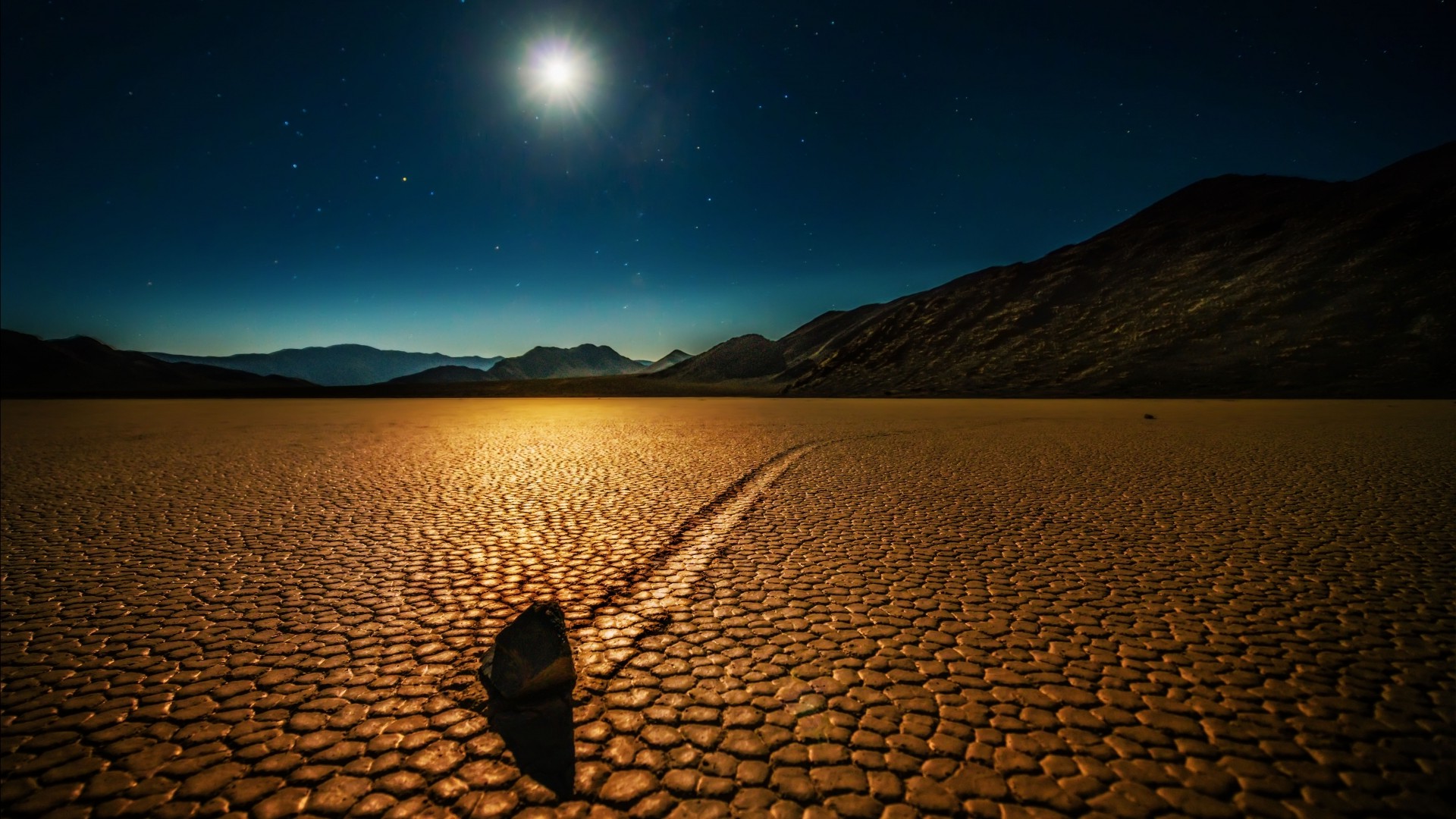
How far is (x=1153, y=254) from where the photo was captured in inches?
2463

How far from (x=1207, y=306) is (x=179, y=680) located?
2396 inches

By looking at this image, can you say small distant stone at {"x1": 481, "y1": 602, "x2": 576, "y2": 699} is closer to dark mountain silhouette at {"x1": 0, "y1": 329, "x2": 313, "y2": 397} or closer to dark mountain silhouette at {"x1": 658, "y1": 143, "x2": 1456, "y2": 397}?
dark mountain silhouette at {"x1": 658, "y1": 143, "x2": 1456, "y2": 397}

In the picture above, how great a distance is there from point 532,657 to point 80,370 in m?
143

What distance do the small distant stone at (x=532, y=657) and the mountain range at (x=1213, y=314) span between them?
4272cm

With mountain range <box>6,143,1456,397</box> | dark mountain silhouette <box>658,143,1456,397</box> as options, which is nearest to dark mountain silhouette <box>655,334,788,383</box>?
mountain range <box>6,143,1456,397</box>

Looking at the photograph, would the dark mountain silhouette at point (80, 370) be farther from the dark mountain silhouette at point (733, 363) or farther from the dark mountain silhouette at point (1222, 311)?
the dark mountain silhouette at point (1222, 311)

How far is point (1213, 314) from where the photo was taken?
45062 millimetres

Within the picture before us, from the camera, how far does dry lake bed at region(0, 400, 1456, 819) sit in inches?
80.5

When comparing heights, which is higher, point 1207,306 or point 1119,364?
point 1207,306

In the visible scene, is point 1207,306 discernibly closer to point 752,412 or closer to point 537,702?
point 752,412

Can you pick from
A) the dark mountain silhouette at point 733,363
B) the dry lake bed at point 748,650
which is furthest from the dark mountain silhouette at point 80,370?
the dry lake bed at point 748,650

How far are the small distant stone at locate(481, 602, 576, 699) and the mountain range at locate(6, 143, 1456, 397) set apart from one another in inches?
1682

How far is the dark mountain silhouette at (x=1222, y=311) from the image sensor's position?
3534 cm

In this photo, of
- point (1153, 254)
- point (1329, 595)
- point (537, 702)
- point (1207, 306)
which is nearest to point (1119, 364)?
point (1207, 306)
